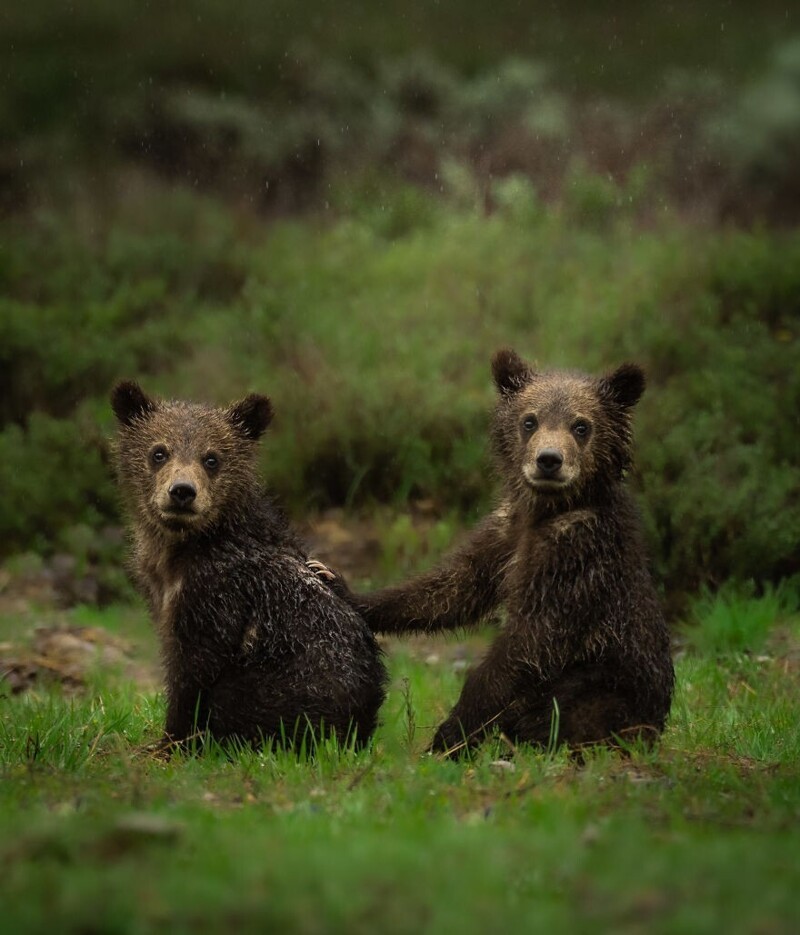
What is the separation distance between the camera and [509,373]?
735 cm

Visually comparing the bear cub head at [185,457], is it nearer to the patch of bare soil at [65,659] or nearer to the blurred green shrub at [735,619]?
the patch of bare soil at [65,659]

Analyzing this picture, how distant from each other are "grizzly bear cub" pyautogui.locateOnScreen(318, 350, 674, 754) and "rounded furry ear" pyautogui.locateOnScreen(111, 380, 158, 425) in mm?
1896

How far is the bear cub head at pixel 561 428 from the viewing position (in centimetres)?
671

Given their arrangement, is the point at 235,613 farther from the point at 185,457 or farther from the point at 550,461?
the point at 550,461

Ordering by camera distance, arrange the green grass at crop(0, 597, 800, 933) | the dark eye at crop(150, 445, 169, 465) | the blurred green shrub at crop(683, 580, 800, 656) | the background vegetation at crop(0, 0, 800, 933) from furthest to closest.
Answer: the blurred green shrub at crop(683, 580, 800, 656), the dark eye at crop(150, 445, 169, 465), the background vegetation at crop(0, 0, 800, 933), the green grass at crop(0, 597, 800, 933)

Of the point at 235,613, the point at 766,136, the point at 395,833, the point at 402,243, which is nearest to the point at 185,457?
the point at 235,613

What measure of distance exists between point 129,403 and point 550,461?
2145 mm

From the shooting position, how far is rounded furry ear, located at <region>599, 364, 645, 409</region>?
7043mm

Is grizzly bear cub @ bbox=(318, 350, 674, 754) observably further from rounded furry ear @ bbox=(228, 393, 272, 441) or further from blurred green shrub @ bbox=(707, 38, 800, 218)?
blurred green shrub @ bbox=(707, 38, 800, 218)

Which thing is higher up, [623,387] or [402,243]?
[402,243]

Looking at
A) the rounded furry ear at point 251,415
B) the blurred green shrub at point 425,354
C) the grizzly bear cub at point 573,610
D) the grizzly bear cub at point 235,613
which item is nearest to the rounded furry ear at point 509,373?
the grizzly bear cub at point 573,610

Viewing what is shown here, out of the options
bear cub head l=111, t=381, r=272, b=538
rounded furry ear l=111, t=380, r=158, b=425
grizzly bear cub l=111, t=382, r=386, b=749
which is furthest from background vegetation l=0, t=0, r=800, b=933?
rounded furry ear l=111, t=380, r=158, b=425

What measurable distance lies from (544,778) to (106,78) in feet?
54.4

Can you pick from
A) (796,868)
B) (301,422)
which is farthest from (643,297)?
(796,868)
